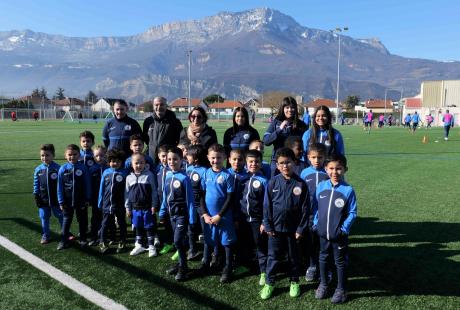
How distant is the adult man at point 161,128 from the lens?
19.2 feet

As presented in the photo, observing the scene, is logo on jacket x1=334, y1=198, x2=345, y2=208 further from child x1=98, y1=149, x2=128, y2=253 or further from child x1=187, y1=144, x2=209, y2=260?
child x1=98, y1=149, x2=128, y2=253

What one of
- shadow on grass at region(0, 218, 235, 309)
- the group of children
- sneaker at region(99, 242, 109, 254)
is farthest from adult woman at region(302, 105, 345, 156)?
sneaker at region(99, 242, 109, 254)

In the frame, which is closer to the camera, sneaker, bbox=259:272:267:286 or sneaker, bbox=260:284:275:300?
sneaker, bbox=260:284:275:300

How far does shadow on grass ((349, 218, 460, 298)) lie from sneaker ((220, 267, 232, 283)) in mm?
1314

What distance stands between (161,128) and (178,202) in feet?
5.56

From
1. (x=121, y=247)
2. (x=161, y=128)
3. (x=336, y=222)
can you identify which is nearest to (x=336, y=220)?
(x=336, y=222)

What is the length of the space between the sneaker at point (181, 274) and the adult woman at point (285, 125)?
171 centimetres

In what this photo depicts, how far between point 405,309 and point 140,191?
3288mm

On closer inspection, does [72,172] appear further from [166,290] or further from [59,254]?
[166,290]

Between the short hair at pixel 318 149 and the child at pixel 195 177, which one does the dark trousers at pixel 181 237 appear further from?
the short hair at pixel 318 149

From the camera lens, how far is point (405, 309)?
12.0 ft

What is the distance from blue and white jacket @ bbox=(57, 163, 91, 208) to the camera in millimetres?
5352

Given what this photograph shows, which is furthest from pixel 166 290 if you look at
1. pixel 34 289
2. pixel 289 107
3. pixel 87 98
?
pixel 87 98

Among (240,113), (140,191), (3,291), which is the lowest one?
(3,291)
